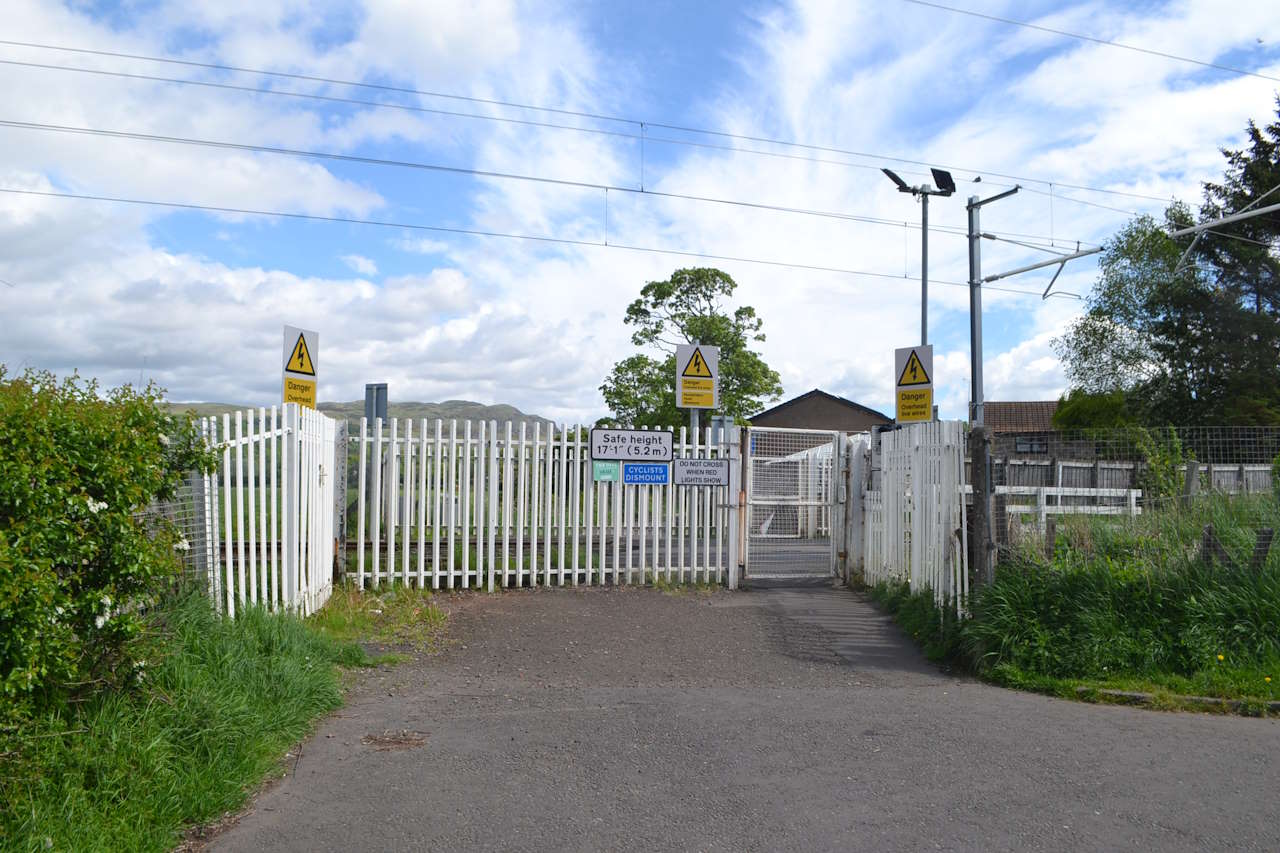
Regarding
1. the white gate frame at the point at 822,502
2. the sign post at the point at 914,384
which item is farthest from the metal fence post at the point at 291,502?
the sign post at the point at 914,384

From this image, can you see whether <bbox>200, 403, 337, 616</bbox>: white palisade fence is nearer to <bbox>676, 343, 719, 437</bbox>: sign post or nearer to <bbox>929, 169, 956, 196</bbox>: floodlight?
<bbox>676, 343, 719, 437</bbox>: sign post

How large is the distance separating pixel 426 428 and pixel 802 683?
577cm

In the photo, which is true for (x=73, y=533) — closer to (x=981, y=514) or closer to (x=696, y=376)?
(x=981, y=514)

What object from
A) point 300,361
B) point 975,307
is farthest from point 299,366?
point 975,307

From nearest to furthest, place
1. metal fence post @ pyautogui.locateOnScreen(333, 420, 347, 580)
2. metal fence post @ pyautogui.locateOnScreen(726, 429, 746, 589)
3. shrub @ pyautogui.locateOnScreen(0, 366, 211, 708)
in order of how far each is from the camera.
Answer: shrub @ pyautogui.locateOnScreen(0, 366, 211, 708)
metal fence post @ pyautogui.locateOnScreen(333, 420, 347, 580)
metal fence post @ pyautogui.locateOnScreen(726, 429, 746, 589)

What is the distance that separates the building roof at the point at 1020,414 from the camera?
6662cm

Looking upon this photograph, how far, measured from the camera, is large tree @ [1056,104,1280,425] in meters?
37.6

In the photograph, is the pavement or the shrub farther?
the pavement

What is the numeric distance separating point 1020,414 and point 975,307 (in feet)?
176

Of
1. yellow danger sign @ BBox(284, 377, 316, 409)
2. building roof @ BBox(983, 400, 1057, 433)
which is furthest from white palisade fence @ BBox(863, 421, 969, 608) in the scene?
building roof @ BBox(983, 400, 1057, 433)

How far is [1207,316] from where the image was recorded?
39844mm

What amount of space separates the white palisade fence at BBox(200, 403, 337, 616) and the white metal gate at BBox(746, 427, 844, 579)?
219 inches

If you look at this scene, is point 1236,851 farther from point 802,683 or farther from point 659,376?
point 659,376

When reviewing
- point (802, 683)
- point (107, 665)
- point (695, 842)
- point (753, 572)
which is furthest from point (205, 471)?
point (753, 572)
